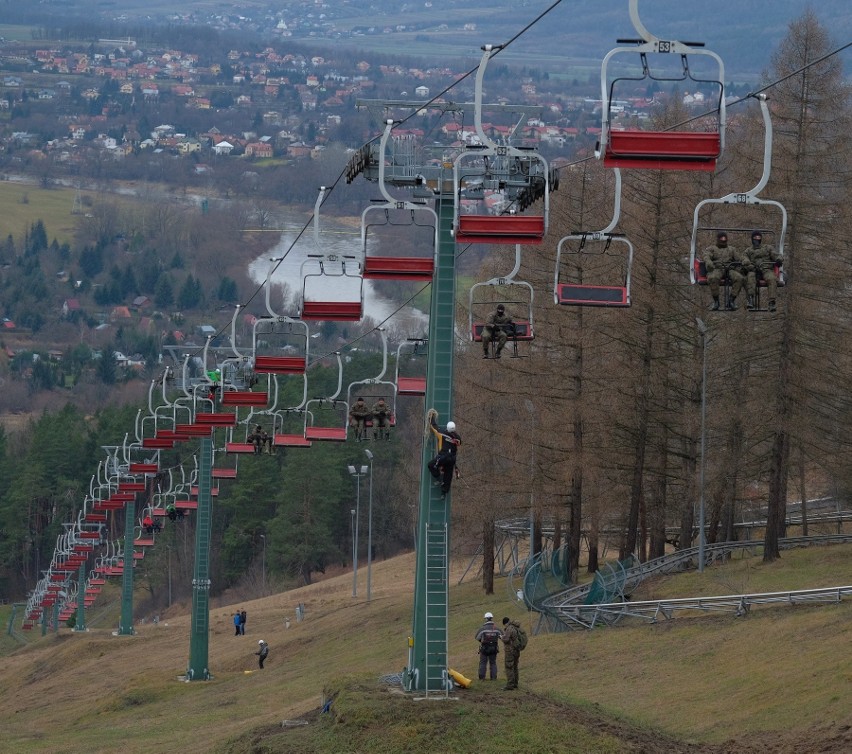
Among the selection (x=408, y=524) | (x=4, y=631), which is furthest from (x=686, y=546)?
(x=4, y=631)

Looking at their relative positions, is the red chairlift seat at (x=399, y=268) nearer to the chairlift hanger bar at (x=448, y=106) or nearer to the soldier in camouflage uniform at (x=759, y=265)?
the chairlift hanger bar at (x=448, y=106)

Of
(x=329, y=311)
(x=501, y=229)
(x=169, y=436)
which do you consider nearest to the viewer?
(x=501, y=229)

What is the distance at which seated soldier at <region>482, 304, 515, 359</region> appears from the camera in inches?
977

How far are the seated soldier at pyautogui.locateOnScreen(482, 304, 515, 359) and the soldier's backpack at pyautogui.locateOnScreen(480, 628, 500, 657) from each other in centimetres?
439

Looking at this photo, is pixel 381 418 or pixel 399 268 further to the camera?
pixel 381 418

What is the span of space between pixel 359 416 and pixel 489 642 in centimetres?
699

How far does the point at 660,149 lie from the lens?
61.6ft

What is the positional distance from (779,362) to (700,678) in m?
14.5

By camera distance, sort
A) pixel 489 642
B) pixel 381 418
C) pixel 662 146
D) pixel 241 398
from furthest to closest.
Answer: pixel 241 398 → pixel 381 418 → pixel 489 642 → pixel 662 146

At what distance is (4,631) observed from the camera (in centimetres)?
10062

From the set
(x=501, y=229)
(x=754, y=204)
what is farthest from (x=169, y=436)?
(x=754, y=204)

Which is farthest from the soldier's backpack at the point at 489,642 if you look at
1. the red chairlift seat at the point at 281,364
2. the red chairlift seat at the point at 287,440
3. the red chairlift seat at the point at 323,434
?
the red chairlift seat at the point at 287,440

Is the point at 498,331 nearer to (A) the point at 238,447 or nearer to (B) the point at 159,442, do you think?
(A) the point at 238,447

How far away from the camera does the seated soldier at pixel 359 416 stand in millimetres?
32125
